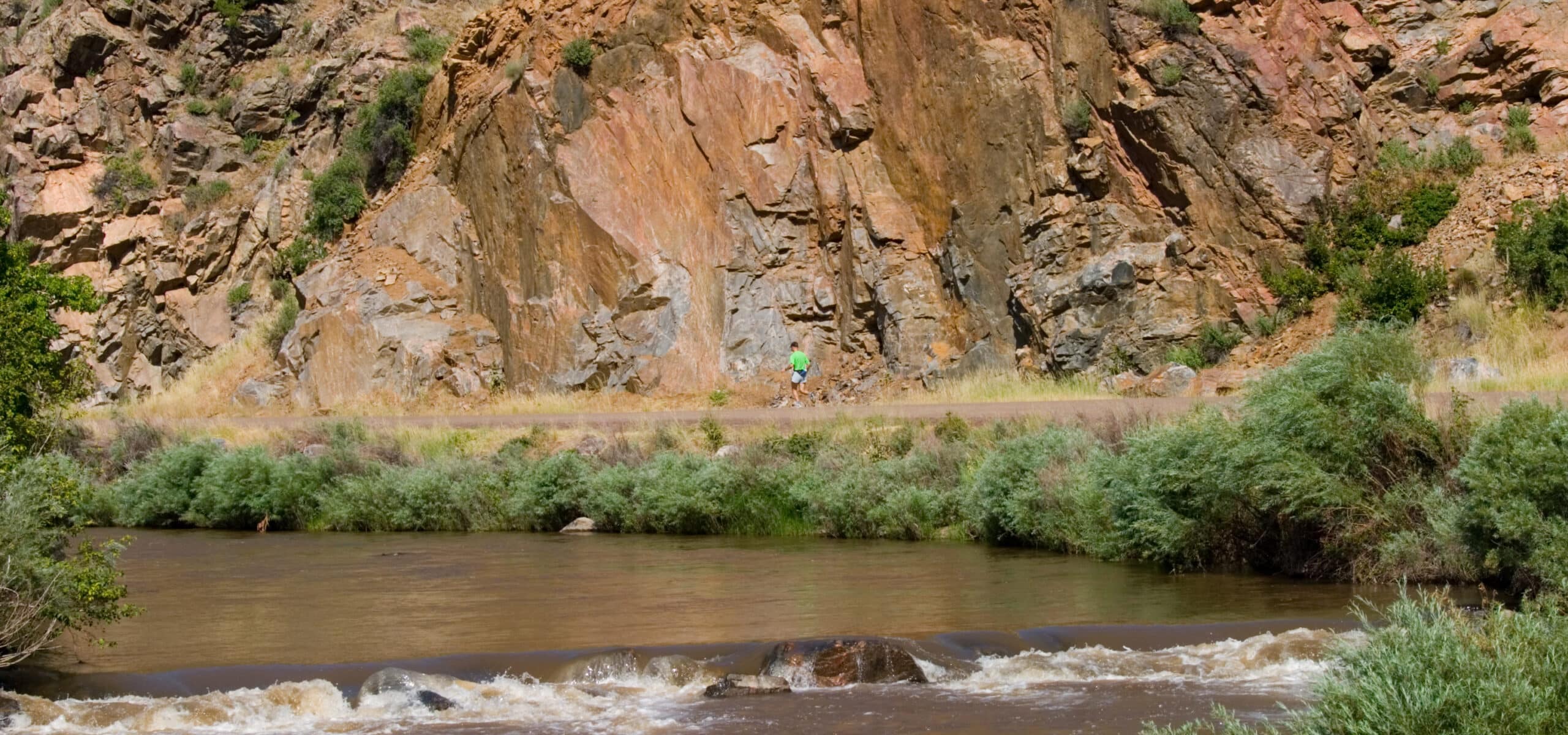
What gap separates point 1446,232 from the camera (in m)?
Result: 27.6

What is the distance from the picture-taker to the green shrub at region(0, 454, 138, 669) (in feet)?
32.8

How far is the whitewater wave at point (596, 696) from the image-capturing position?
9.39m

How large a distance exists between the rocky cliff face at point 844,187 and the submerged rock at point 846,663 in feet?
61.5

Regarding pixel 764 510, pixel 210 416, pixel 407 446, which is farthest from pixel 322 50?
pixel 764 510

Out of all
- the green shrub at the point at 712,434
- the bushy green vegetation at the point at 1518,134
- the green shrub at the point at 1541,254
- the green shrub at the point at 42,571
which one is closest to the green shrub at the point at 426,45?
the green shrub at the point at 712,434

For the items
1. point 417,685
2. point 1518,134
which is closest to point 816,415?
point 417,685

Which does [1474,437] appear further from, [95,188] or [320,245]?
[95,188]

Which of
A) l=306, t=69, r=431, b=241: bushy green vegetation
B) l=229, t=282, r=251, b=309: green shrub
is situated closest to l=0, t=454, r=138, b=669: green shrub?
l=306, t=69, r=431, b=241: bushy green vegetation

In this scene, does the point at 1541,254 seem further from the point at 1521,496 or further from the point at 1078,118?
the point at 1521,496

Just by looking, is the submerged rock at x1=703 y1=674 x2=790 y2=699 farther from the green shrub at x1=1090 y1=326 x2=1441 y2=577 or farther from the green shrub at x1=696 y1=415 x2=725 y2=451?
the green shrub at x1=696 y1=415 x2=725 y2=451

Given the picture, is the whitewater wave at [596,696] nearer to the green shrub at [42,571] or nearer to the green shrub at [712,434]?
the green shrub at [42,571]

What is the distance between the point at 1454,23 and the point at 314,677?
1144 inches

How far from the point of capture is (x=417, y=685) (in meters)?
10.1

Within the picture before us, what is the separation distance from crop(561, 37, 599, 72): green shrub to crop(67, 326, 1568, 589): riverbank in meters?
12.7
